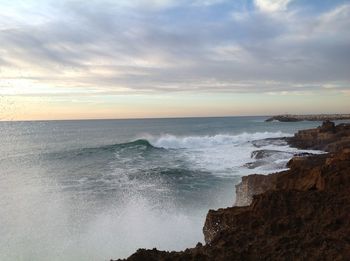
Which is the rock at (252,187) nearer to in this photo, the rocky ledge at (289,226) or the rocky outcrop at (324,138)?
the rocky ledge at (289,226)

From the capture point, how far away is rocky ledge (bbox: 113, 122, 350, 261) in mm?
4840

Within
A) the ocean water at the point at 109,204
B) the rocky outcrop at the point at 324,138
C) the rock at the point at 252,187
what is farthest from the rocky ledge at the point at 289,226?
the rocky outcrop at the point at 324,138

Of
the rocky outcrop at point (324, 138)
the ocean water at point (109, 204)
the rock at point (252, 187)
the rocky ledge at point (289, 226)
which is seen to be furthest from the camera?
the rocky outcrop at point (324, 138)

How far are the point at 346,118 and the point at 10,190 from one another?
12858 centimetres

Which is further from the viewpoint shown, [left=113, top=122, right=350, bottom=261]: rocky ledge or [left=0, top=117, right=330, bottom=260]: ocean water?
[left=0, top=117, right=330, bottom=260]: ocean water

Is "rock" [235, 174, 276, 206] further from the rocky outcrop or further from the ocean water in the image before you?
the rocky outcrop

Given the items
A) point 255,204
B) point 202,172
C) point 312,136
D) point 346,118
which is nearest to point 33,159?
point 202,172

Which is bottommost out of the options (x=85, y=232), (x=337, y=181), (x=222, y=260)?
(x=85, y=232)

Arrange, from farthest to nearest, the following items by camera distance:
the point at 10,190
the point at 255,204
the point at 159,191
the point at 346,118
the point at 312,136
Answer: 1. the point at 346,118
2. the point at 312,136
3. the point at 10,190
4. the point at 159,191
5. the point at 255,204

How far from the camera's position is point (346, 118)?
129 m

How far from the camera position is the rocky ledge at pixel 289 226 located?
484 cm

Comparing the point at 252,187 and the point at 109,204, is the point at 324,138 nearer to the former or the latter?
the point at 109,204

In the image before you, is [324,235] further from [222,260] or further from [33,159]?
[33,159]

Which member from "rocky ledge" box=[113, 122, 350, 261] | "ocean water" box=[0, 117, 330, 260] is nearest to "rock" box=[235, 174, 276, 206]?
"ocean water" box=[0, 117, 330, 260]
